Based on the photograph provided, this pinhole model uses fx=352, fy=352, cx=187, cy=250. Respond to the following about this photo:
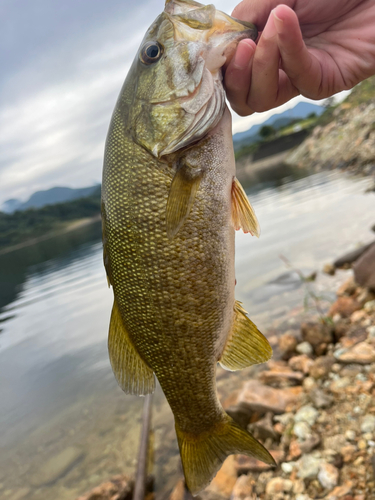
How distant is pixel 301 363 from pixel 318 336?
587mm

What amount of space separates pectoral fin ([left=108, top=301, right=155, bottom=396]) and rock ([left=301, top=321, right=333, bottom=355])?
414cm

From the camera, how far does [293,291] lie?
884 cm

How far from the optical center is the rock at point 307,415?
395 cm

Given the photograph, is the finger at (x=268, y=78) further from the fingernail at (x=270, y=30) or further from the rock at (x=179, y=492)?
the rock at (x=179, y=492)

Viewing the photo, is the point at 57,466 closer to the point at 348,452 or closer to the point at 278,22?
the point at 348,452

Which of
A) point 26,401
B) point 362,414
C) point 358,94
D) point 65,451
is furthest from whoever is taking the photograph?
point 358,94

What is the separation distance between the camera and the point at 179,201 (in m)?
1.83

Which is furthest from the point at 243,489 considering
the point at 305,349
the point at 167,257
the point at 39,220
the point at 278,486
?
the point at 39,220

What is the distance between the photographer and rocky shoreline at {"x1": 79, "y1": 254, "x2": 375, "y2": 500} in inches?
125

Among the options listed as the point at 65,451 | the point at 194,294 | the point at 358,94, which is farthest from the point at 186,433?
the point at 358,94

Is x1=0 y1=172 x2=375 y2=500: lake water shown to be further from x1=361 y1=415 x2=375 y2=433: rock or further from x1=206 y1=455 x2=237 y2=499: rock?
x1=361 y1=415 x2=375 y2=433: rock

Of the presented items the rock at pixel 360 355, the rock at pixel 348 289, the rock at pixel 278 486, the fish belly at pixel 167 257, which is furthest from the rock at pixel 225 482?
the rock at pixel 348 289

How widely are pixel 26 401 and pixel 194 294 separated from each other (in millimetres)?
8159

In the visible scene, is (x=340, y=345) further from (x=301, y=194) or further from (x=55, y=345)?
(x=301, y=194)
